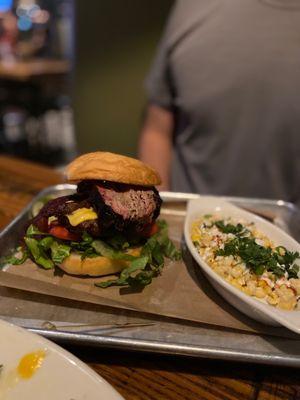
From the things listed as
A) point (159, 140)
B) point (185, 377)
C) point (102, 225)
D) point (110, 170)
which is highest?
point (110, 170)

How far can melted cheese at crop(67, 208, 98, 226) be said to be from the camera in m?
1.10

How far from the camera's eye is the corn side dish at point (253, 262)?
3.15 feet

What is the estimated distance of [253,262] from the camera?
101 centimetres

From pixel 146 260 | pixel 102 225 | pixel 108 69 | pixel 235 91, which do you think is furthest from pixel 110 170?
pixel 108 69

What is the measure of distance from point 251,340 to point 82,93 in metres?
2.86

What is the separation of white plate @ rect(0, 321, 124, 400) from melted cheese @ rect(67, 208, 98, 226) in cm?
39

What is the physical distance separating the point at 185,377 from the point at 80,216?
522mm

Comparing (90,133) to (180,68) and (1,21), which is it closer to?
(180,68)

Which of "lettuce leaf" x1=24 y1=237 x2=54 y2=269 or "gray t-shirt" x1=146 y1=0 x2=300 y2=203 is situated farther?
"gray t-shirt" x1=146 y1=0 x2=300 y2=203

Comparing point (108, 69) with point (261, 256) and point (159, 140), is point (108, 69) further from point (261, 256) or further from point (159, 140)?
point (261, 256)

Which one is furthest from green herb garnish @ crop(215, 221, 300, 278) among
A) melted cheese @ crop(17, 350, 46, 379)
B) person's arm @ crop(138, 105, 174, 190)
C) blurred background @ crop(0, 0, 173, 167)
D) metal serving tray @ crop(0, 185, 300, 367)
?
blurred background @ crop(0, 0, 173, 167)

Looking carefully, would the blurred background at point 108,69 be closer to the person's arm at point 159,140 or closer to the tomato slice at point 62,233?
the person's arm at point 159,140

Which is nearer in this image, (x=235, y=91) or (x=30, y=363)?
(x=30, y=363)

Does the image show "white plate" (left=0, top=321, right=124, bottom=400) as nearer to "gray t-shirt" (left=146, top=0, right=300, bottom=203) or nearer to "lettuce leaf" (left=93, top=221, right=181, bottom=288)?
"lettuce leaf" (left=93, top=221, right=181, bottom=288)
